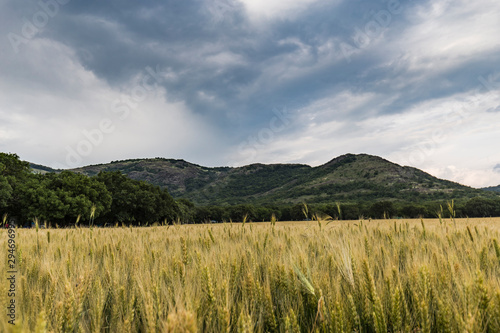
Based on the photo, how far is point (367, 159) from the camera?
19588 centimetres

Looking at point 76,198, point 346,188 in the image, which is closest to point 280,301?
point 76,198

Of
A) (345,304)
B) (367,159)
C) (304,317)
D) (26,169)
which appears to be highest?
(367,159)

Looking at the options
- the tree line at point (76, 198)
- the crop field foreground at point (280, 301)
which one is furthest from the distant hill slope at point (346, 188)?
the crop field foreground at point (280, 301)

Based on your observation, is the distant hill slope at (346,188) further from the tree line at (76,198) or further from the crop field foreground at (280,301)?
the crop field foreground at (280,301)

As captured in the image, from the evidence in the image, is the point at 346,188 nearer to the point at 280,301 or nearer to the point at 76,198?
the point at 76,198

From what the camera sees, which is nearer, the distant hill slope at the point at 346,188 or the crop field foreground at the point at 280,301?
the crop field foreground at the point at 280,301

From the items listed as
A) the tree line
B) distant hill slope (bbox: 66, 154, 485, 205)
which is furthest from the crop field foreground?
distant hill slope (bbox: 66, 154, 485, 205)

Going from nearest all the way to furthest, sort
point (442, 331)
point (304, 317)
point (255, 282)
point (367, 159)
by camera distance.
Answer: point (442, 331)
point (304, 317)
point (255, 282)
point (367, 159)

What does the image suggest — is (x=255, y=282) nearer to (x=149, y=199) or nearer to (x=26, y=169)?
(x=149, y=199)

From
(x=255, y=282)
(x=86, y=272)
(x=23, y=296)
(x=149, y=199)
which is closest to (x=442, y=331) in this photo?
(x=255, y=282)

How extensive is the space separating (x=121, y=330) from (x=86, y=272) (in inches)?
30.8

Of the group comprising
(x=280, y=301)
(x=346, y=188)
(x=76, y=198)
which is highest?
(x=346, y=188)

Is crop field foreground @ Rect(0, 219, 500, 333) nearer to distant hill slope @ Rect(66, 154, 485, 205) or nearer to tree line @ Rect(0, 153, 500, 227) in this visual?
tree line @ Rect(0, 153, 500, 227)

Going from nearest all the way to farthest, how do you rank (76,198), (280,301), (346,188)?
(280,301) < (76,198) < (346,188)
